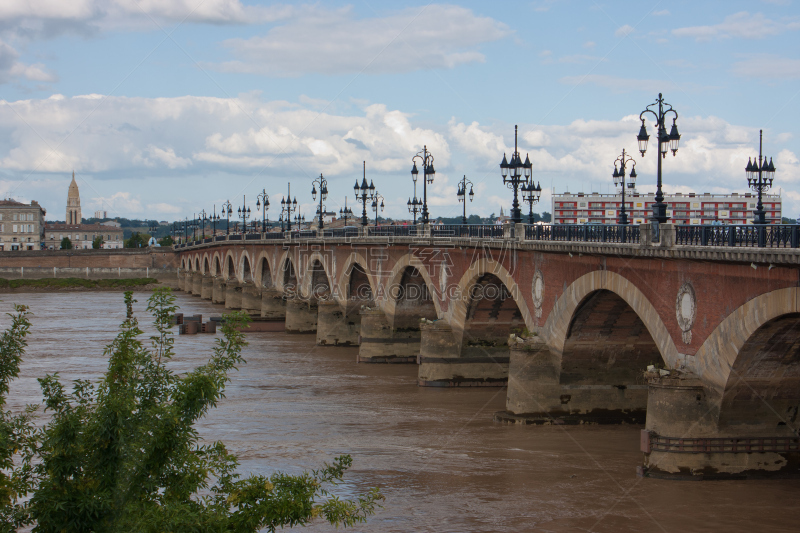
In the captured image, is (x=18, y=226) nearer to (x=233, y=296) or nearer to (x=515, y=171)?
(x=233, y=296)

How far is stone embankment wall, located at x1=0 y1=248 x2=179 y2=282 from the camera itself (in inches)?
4397

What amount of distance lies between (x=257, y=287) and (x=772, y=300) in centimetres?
6234

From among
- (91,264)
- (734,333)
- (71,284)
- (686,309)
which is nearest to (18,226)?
(91,264)

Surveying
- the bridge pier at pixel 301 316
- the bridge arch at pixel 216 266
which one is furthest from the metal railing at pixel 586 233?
the bridge arch at pixel 216 266

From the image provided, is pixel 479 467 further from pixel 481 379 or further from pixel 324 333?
pixel 324 333

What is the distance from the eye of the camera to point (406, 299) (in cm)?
4416

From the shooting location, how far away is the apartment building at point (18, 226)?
5802 inches

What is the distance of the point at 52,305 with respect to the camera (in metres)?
79.1

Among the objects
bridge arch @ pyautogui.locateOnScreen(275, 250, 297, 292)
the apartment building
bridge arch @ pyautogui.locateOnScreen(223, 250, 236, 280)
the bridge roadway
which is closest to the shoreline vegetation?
bridge arch @ pyautogui.locateOnScreen(223, 250, 236, 280)

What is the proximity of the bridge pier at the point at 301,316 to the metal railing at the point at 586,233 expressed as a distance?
3090 centimetres

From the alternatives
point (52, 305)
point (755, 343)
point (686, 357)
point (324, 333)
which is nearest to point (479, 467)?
point (686, 357)

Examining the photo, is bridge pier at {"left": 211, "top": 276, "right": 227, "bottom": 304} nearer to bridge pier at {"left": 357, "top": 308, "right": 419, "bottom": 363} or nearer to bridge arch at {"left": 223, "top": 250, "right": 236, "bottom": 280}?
bridge arch at {"left": 223, "top": 250, "right": 236, "bottom": 280}

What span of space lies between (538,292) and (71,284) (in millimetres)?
85339

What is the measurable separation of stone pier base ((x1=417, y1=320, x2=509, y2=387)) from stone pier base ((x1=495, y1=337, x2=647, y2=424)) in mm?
8459
